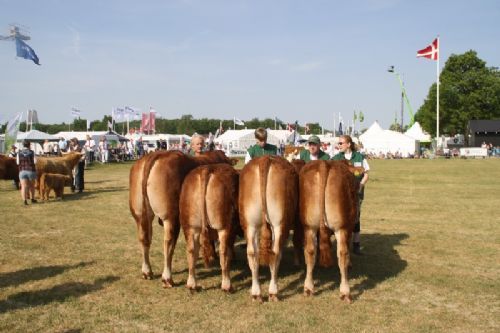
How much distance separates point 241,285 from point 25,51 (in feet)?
63.1

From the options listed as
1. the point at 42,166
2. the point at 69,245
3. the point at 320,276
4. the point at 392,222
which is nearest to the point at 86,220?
the point at 69,245

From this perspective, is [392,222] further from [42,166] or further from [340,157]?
[42,166]

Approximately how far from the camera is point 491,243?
8.44 meters

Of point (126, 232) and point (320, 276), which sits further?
point (126, 232)

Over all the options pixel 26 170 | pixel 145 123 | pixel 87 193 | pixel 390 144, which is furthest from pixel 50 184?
pixel 390 144

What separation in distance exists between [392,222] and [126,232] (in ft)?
20.1

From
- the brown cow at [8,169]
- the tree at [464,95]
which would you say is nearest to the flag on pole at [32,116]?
the brown cow at [8,169]

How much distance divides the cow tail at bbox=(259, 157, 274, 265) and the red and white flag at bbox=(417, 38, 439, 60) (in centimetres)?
4547

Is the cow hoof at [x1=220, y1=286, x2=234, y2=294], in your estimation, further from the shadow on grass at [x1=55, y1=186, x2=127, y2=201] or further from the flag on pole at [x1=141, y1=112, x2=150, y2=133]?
the flag on pole at [x1=141, y1=112, x2=150, y2=133]

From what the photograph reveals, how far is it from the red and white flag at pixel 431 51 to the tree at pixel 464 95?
1189cm

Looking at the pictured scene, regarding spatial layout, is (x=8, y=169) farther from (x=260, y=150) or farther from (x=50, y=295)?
(x=260, y=150)

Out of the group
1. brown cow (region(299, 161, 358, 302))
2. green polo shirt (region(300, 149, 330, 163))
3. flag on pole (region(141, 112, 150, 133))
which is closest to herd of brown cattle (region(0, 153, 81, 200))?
green polo shirt (region(300, 149, 330, 163))

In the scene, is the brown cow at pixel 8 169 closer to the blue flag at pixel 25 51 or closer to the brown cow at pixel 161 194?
the blue flag at pixel 25 51

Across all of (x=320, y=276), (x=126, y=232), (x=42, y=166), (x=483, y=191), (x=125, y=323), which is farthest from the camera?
(x=483, y=191)
